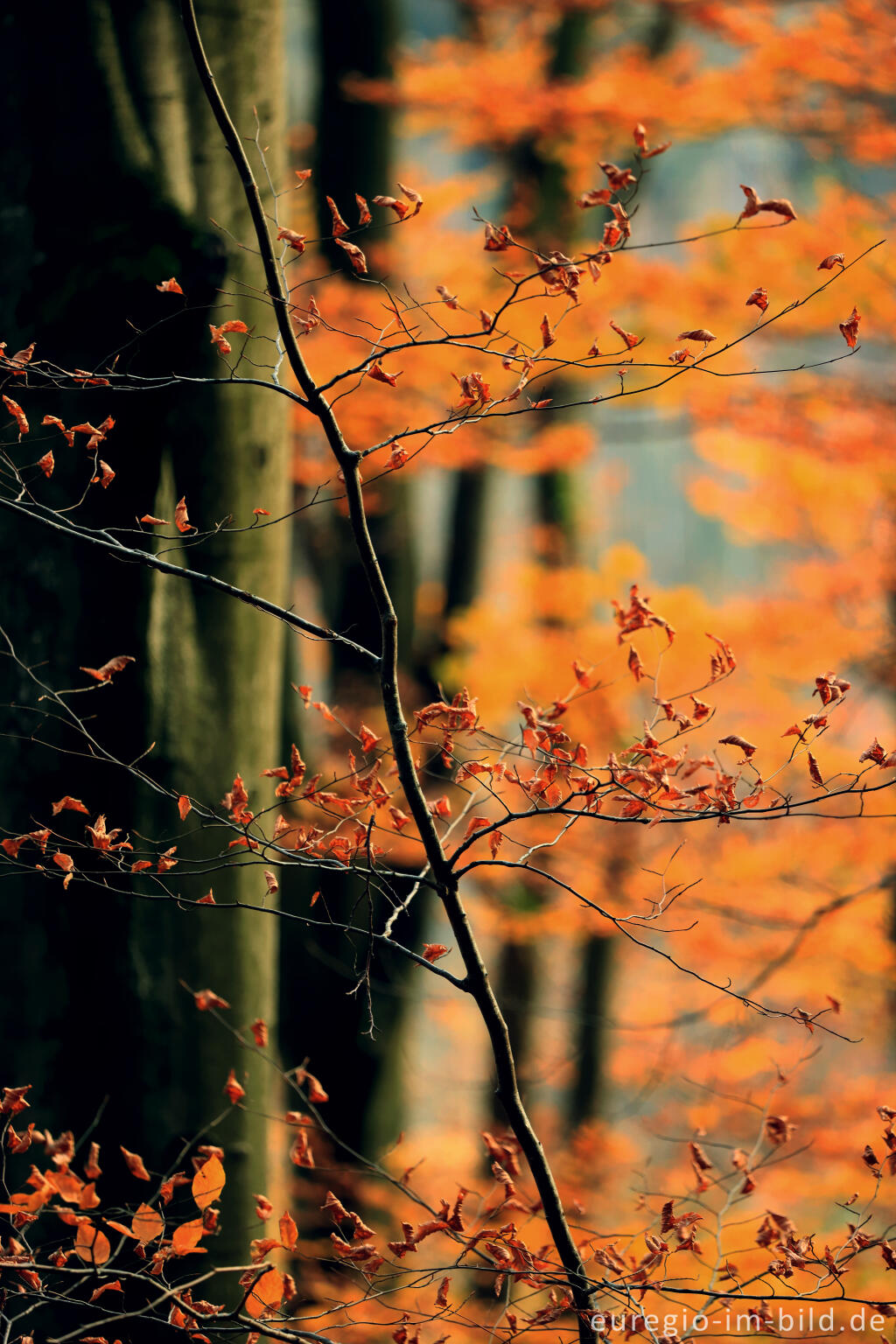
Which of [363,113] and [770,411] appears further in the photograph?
[770,411]

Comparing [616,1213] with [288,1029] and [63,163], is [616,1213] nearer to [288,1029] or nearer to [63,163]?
[288,1029]

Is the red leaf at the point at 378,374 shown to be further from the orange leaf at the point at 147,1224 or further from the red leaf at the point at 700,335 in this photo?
A: the orange leaf at the point at 147,1224

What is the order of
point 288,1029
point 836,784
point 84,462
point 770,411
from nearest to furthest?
point 84,462
point 288,1029
point 770,411
point 836,784

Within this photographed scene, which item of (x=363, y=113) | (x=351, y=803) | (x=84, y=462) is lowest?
(x=351, y=803)

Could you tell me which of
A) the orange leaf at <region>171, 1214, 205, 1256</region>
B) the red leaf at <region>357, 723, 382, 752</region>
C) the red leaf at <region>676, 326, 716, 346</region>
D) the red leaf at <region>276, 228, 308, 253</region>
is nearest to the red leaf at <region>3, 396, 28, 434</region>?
the red leaf at <region>276, 228, 308, 253</region>

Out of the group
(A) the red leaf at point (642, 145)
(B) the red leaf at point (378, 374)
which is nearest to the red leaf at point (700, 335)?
(A) the red leaf at point (642, 145)

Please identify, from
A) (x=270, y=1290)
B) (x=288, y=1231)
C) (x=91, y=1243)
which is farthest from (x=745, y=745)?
(x=91, y=1243)

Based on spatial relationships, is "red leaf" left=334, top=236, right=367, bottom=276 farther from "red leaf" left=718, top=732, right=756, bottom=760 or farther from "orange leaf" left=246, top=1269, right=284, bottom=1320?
"orange leaf" left=246, top=1269, right=284, bottom=1320

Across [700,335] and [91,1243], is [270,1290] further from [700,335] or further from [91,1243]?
[700,335]

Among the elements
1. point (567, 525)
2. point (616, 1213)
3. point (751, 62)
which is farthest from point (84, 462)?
point (616, 1213)

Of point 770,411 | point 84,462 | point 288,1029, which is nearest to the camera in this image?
point 84,462

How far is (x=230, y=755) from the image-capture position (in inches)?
79.0

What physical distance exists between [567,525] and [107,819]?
5317 mm

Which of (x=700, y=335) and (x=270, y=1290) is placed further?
(x=270, y=1290)
